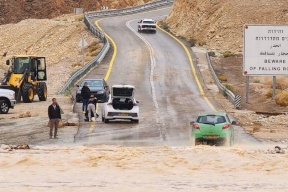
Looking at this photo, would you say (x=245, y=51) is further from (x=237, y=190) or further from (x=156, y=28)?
(x=156, y=28)

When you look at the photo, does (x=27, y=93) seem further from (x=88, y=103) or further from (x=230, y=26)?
(x=230, y=26)

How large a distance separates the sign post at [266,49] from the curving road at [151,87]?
3570 millimetres

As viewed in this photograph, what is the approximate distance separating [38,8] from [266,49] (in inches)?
3579

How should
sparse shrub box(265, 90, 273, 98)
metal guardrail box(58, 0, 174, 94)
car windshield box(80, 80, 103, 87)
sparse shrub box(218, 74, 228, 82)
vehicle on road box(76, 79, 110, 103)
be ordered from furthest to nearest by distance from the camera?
sparse shrub box(218, 74, 228, 82) < metal guardrail box(58, 0, 174, 94) < sparse shrub box(265, 90, 273, 98) < car windshield box(80, 80, 103, 87) < vehicle on road box(76, 79, 110, 103)

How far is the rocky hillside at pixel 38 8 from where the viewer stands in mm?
133875

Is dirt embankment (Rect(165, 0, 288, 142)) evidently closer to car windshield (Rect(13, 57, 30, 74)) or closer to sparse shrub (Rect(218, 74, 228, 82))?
sparse shrub (Rect(218, 74, 228, 82))

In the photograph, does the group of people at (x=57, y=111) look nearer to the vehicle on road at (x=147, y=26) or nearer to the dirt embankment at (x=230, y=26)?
the dirt embankment at (x=230, y=26)

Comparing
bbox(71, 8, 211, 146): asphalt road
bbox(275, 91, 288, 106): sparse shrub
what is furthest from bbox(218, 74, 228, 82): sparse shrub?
bbox(275, 91, 288, 106): sparse shrub

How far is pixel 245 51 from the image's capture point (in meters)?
48.9

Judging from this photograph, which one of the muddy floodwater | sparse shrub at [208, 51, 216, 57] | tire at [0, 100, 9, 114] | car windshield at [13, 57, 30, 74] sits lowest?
the muddy floodwater

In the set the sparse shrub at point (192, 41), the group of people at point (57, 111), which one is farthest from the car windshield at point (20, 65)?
the sparse shrub at point (192, 41)

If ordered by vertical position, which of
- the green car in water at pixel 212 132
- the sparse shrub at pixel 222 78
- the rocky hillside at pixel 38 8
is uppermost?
the rocky hillside at pixel 38 8

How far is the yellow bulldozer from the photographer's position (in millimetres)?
45125

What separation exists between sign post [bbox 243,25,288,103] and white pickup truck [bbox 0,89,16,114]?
1537 centimetres
